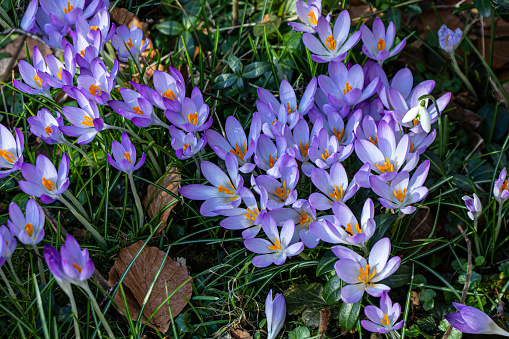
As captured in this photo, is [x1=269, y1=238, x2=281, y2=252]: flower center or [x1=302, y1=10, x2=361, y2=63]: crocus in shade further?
[x1=302, y1=10, x2=361, y2=63]: crocus in shade

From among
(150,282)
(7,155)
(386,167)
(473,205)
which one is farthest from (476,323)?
(7,155)

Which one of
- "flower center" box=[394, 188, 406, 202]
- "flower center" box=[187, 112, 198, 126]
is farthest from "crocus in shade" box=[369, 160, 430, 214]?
"flower center" box=[187, 112, 198, 126]

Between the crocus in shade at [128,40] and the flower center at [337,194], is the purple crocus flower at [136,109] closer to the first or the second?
the crocus in shade at [128,40]

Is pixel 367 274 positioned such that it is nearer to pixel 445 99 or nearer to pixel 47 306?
pixel 445 99

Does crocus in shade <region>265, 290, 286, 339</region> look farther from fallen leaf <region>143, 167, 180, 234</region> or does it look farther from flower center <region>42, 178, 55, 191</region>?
flower center <region>42, 178, 55, 191</region>

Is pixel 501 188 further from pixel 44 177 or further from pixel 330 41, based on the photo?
pixel 44 177

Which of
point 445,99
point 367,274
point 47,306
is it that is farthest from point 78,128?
point 445,99
